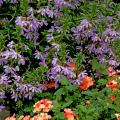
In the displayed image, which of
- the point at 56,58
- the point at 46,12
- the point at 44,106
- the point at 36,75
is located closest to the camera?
the point at 44,106

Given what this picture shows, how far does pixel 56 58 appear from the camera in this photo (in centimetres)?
392

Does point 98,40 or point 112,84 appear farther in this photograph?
point 98,40

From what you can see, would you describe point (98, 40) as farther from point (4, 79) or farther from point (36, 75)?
point (4, 79)

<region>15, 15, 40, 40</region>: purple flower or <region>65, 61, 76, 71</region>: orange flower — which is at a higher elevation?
<region>15, 15, 40, 40</region>: purple flower

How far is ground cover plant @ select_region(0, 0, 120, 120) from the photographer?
12.3 ft

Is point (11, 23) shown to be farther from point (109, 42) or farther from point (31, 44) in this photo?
point (109, 42)

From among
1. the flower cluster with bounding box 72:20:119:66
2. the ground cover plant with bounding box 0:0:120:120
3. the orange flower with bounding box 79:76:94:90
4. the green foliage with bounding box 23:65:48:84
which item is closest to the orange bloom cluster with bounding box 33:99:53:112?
the ground cover plant with bounding box 0:0:120:120

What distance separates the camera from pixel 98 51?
13.5 ft

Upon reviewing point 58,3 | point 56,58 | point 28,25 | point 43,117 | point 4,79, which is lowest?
point 43,117

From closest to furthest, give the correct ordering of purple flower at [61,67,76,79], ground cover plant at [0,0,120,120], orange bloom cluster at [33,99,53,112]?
orange bloom cluster at [33,99,53,112] < ground cover plant at [0,0,120,120] < purple flower at [61,67,76,79]

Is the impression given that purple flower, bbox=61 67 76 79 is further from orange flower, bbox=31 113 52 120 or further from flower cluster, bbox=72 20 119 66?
orange flower, bbox=31 113 52 120

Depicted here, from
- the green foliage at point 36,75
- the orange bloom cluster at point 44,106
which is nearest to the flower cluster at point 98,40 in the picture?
the green foliage at point 36,75

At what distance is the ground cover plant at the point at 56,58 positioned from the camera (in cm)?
376

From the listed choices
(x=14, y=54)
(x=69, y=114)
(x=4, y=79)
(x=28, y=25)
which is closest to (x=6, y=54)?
(x=14, y=54)
